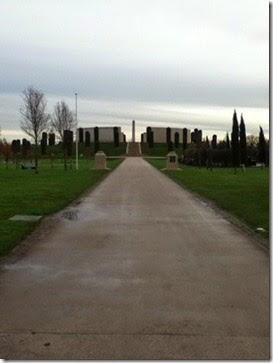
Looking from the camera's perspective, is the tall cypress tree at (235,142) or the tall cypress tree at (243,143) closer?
the tall cypress tree at (235,142)

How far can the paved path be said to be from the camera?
14.7 feet

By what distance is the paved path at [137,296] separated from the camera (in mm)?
4469

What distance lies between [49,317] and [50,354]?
98cm

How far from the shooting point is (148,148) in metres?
123

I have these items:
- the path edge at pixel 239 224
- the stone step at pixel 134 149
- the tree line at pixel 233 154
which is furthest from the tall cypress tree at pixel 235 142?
the stone step at pixel 134 149

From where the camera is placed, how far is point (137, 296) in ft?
19.6

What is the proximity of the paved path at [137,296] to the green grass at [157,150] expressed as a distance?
104045mm

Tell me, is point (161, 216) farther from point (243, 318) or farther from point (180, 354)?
point (180, 354)

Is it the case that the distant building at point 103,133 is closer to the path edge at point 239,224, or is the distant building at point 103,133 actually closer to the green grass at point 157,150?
the green grass at point 157,150

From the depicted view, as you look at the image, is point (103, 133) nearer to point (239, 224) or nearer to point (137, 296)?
point (239, 224)

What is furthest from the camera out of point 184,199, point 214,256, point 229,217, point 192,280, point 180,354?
point 184,199

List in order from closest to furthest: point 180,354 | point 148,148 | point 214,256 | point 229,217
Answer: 1. point 180,354
2. point 214,256
3. point 229,217
4. point 148,148

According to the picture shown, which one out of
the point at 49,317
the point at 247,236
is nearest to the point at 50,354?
the point at 49,317

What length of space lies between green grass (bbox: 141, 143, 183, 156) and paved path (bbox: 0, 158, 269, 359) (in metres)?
104
